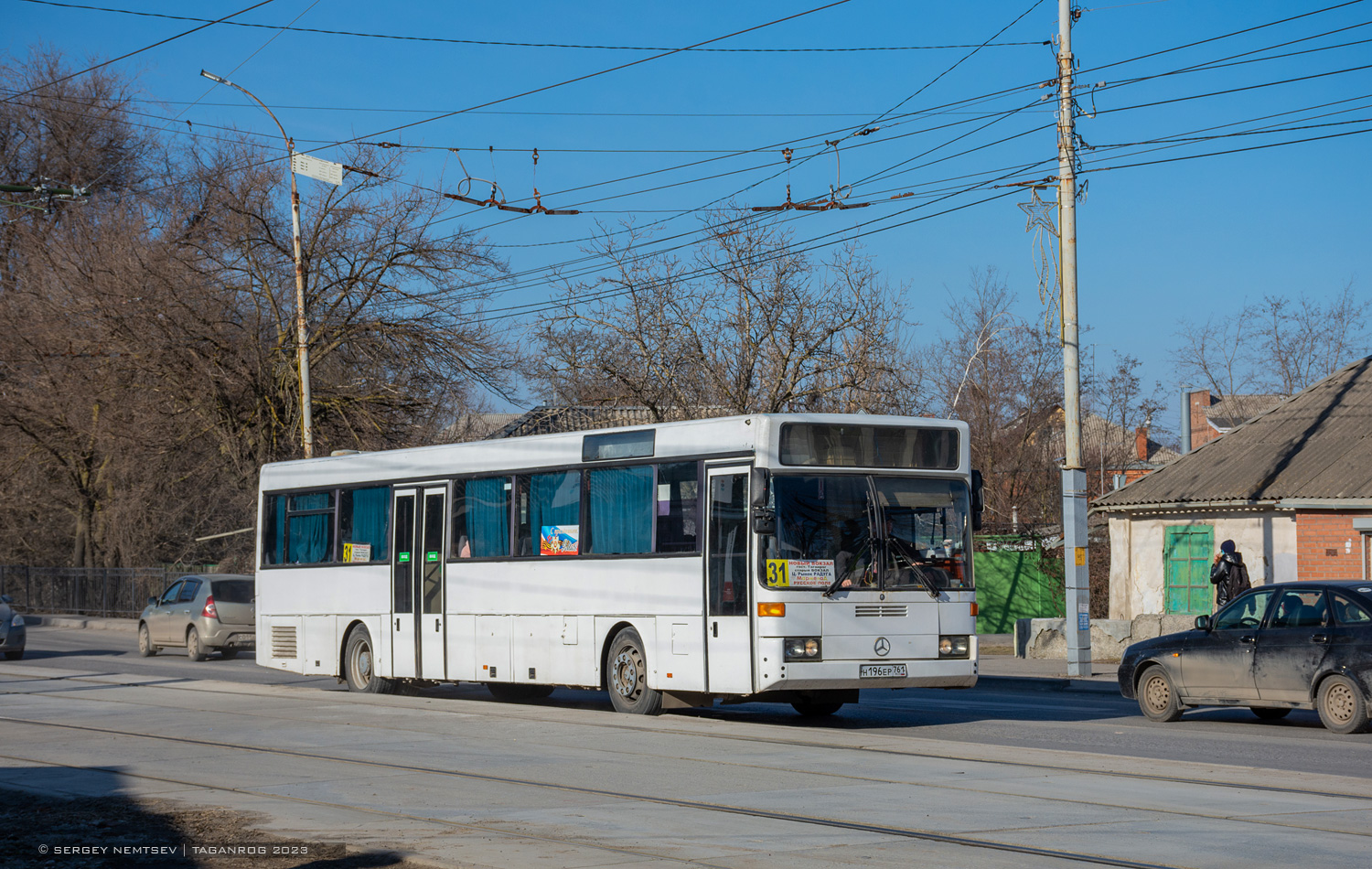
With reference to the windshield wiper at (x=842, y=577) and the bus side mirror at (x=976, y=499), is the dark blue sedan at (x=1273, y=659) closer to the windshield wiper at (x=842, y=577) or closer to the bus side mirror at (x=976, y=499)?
the bus side mirror at (x=976, y=499)

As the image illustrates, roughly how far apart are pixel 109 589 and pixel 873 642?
3474 centimetres

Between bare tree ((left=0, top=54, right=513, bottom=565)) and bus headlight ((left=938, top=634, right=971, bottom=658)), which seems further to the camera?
bare tree ((left=0, top=54, right=513, bottom=565))

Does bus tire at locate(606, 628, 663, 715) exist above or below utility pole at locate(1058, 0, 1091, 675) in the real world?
below

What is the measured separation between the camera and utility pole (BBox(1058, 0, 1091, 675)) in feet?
69.4

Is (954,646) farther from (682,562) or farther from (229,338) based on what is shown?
(229,338)

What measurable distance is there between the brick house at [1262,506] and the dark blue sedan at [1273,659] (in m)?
10.6

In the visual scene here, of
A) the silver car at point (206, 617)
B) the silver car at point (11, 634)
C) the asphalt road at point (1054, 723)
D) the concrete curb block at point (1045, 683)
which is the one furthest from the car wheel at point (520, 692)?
the silver car at point (11, 634)

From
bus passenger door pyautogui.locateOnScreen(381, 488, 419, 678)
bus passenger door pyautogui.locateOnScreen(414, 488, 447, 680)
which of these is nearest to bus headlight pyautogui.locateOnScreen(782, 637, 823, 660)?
bus passenger door pyautogui.locateOnScreen(414, 488, 447, 680)

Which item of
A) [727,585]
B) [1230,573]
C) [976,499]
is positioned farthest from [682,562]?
[1230,573]

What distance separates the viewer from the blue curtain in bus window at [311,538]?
2002cm

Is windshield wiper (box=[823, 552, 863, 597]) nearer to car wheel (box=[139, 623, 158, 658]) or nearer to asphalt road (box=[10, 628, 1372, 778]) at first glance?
asphalt road (box=[10, 628, 1372, 778])

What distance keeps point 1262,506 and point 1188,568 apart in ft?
9.30

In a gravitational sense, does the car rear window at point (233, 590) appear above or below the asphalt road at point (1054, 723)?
Result: above

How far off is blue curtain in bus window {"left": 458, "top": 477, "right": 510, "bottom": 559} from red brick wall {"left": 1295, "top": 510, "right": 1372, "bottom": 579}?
15829 mm
